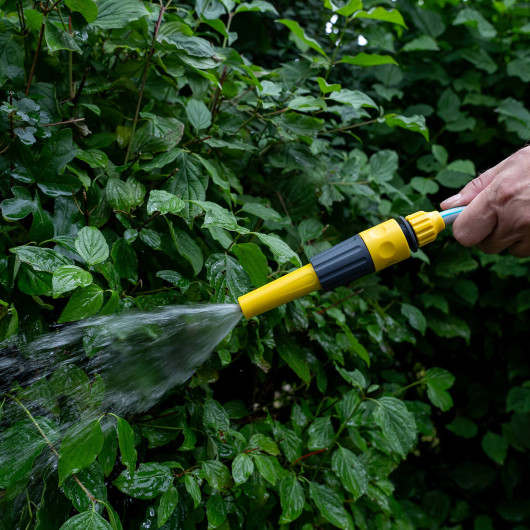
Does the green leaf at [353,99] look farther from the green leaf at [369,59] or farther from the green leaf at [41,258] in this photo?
the green leaf at [41,258]

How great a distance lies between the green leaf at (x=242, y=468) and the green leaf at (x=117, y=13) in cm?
91

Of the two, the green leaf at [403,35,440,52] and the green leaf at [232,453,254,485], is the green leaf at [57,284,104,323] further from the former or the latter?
the green leaf at [403,35,440,52]

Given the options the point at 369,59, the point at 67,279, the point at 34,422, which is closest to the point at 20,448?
the point at 34,422

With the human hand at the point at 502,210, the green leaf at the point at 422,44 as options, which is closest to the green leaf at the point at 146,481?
the human hand at the point at 502,210

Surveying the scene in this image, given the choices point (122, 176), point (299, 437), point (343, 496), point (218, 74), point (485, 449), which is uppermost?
point (218, 74)

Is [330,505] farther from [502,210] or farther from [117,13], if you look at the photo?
[117,13]

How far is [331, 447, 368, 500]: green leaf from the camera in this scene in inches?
50.4

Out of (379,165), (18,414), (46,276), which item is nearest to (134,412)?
(18,414)

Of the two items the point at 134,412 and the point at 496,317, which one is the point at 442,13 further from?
the point at 134,412

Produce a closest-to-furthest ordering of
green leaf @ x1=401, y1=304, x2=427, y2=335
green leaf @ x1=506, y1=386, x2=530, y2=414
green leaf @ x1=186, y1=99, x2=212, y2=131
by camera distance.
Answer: green leaf @ x1=186, y1=99, x2=212, y2=131, green leaf @ x1=401, y1=304, x2=427, y2=335, green leaf @ x1=506, y1=386, x2=530, y2=414

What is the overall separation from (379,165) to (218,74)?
0.65 m

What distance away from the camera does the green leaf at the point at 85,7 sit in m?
1.02

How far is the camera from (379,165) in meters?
1.81

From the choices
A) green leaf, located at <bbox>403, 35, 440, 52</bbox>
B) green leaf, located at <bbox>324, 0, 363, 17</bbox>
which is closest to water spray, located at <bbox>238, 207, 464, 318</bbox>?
green leaf, located at <bbox>324, 0, 363, 17</bbox>
